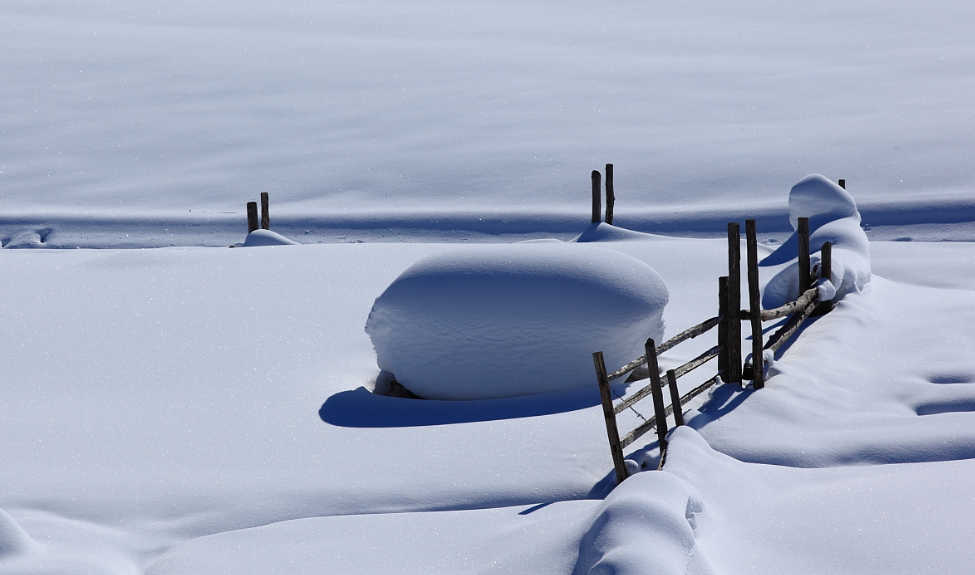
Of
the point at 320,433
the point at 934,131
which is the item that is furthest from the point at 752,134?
the point at 320,433

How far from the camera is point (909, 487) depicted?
557 centimetres

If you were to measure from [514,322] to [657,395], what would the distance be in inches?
78.6

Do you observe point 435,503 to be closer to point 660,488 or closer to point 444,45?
point 660,488

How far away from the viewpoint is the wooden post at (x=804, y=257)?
1112cm

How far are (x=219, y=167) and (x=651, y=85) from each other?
60.6 ft

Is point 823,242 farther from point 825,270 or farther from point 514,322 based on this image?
point 514,322

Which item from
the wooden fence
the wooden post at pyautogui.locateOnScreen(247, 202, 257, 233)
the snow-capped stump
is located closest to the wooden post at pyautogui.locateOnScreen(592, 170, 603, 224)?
the wooden post at pyautogui.locateOnScreen(247, 202, 257, 233)

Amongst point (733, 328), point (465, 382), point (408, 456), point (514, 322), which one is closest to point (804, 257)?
point (733, 328)

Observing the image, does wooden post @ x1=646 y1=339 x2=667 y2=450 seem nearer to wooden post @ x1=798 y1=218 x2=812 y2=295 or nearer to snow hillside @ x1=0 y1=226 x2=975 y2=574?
snow hillside @ x1=0 y1=226 x2=975 y2=574

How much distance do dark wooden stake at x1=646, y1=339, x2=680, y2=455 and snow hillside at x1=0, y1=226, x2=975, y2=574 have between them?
0.55 ft

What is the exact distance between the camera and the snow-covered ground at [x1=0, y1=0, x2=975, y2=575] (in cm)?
520

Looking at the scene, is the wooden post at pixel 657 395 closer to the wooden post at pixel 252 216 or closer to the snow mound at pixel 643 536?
the snow mound at pixel 643 536

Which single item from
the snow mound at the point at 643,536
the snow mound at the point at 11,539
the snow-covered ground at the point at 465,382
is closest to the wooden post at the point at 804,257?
the snow-covered ground at the point at 465,382

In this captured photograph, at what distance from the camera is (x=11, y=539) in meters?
4.98
